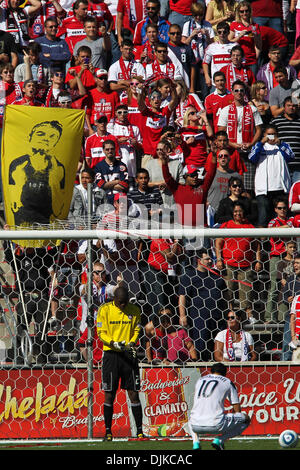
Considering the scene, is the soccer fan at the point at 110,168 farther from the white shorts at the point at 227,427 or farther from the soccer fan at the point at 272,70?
the white shorts at the point at 227,427

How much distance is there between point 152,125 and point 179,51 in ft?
5.99

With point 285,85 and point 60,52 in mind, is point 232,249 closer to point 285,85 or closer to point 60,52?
point 285,85

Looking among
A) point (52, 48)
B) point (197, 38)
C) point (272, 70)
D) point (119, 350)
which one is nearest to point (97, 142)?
point (52, 48)

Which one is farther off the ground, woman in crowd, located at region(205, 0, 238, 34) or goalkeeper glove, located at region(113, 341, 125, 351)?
woman in crowd, located at region(205, 0, 238, 34)

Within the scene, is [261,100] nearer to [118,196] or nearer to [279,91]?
[279,91]

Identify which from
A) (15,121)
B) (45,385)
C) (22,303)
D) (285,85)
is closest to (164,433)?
(45,385)

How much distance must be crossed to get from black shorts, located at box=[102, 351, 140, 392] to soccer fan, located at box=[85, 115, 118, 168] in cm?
439

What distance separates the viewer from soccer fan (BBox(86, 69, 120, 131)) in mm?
13188

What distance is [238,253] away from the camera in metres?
9.52

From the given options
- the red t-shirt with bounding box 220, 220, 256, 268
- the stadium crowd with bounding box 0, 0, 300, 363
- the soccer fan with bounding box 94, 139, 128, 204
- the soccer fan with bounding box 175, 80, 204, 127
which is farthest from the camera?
the soccer fan with bounding box 175, 80, 204, 127

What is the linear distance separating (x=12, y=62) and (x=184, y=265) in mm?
6036

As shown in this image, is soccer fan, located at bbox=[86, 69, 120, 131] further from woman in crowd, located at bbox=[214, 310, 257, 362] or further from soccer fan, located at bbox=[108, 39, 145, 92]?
woman in crowd, located at bbox=[214, 310, 257, 362]

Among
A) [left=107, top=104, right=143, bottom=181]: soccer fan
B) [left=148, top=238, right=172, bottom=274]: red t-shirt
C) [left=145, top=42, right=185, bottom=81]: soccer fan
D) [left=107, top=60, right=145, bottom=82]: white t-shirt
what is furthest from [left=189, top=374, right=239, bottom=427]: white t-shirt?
[left=107, top=60, right=145, bottom=82]: white t-shirt

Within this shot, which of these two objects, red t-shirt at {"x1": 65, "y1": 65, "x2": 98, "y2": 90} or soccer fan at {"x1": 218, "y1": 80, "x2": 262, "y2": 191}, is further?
red t-shirt at {"x1": 65, "y1": 65, "x2": 98, "y2": 90}
